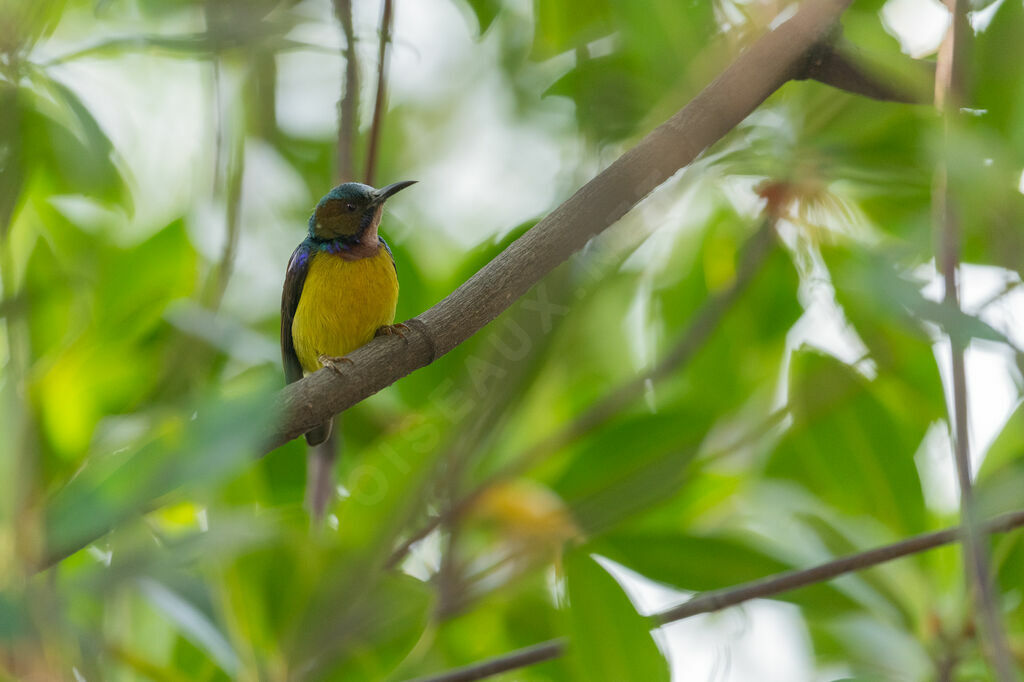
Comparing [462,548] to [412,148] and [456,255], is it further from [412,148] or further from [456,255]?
[412,148]

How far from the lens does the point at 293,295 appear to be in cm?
295

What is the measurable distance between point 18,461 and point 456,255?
6.93 ft

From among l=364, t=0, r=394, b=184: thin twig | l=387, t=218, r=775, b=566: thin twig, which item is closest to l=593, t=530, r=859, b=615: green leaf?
l=387, t=218, r=775, b=566: thin twig

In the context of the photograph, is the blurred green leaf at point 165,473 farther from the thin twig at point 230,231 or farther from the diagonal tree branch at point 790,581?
the diagonal tree branch at point 790,581

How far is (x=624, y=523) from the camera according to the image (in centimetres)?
241

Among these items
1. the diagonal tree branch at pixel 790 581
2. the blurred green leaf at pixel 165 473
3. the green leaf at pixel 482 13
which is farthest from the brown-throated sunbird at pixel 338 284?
the blurred green leaf at pixel 165 473

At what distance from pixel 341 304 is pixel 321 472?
634 mm

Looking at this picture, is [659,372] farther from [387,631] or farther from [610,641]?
[387,631]

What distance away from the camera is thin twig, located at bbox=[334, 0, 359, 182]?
1.82m

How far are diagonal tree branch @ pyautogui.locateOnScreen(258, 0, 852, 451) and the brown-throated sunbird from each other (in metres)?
1.02

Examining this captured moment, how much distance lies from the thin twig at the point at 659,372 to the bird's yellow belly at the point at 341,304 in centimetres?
62

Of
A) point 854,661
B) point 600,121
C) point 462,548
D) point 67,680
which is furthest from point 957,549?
point 67,680

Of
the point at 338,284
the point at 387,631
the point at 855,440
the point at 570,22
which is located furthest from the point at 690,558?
the point at 570,22

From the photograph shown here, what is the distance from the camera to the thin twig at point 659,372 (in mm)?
2207
